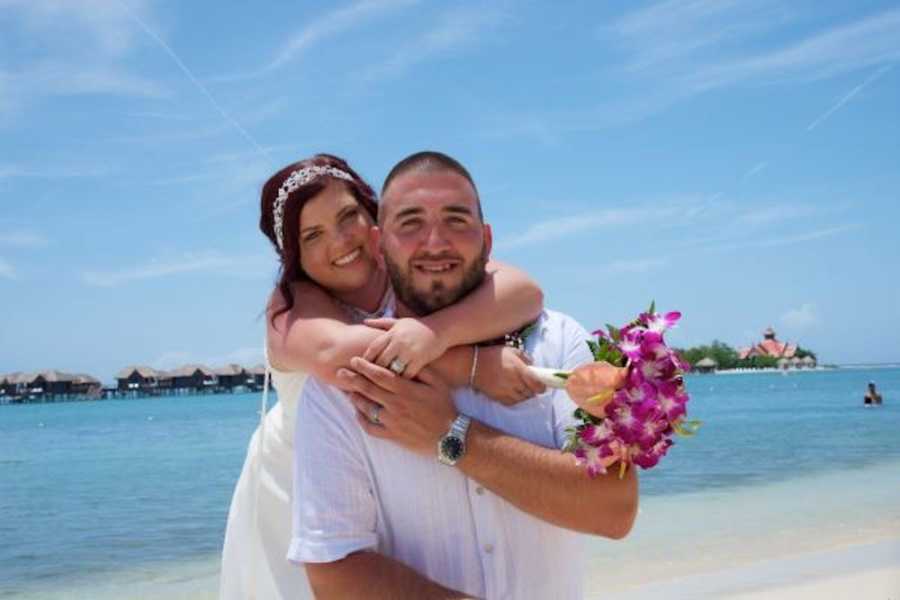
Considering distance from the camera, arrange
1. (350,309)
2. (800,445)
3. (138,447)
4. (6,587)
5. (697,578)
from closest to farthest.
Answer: (350,309) → (697,578) → (6,587) → (800,445) → (138,447)

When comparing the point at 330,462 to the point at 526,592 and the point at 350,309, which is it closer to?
the point at 526,592

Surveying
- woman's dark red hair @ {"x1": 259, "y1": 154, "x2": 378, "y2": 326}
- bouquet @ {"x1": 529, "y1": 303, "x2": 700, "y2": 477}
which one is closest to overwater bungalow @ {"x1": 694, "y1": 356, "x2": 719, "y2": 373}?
woman's dark red hair @ {"x1": 259, "y1": 154, "x2": 378, "y2": 326}

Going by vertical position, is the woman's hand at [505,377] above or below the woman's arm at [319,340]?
below

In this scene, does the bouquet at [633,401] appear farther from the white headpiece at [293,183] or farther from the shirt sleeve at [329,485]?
the white headpiece at [293,183]

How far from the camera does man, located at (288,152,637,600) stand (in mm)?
2516


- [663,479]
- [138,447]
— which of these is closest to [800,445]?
[663,479]

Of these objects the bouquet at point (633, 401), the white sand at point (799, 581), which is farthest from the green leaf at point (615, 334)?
the white sand at point (799, 581)

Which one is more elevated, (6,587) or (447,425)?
(447,425)

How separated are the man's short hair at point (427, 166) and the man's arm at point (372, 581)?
96 cm

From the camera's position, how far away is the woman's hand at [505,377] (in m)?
2.67

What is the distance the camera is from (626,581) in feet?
32.9

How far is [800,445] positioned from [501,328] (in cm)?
2634

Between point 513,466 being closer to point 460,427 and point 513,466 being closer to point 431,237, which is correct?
point 460,427

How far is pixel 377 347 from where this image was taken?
8.98 feet
